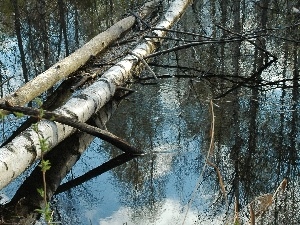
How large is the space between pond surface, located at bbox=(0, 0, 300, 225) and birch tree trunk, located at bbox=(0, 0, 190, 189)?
325 millimetres

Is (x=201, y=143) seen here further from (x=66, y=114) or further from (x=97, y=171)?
(x=66, y=114)

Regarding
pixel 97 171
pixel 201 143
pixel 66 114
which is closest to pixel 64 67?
pixel 66 114

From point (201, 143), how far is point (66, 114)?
1274 millimetres

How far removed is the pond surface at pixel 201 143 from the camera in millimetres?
3602

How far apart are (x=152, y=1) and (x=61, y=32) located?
71.6 inches

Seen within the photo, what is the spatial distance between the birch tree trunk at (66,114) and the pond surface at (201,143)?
1.07 ft

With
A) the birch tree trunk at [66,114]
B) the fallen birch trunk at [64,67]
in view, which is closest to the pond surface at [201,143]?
the birch tree trunk at [66,114]

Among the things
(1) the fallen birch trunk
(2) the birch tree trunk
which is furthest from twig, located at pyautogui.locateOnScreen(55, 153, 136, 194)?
(1) the fallen birch trunk

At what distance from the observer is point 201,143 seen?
4.56 metres

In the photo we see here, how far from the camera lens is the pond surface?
360 centimetres

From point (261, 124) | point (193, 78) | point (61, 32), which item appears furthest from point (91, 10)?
point (261, 124)

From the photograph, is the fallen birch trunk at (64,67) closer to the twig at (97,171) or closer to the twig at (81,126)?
the twig at (81,126)

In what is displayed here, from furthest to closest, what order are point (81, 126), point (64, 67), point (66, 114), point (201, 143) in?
1. point (64, 67)
2. point (201, 143)
3. point (66, 114)
4. point (81, 126)

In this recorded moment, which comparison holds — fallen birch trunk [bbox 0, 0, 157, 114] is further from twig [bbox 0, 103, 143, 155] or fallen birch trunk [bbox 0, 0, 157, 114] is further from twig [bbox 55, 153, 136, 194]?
twig [bbox 55, 153, 136, 194]
